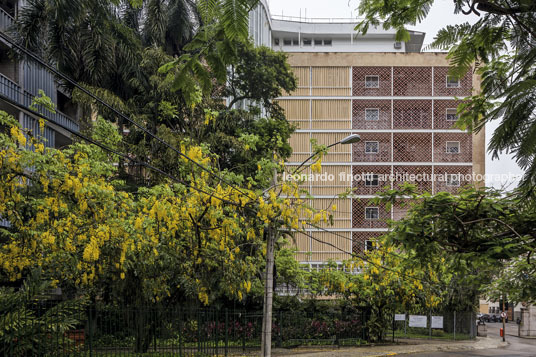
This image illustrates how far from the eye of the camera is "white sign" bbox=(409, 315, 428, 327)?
114 feet

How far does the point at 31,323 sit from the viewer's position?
1189 cm

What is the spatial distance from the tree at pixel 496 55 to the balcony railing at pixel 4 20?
21.9 m

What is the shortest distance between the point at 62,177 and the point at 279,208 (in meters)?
5.86

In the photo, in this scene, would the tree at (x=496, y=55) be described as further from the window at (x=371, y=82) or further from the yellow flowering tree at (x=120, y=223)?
the window at (x=371, y=82)

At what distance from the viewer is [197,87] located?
386 cm

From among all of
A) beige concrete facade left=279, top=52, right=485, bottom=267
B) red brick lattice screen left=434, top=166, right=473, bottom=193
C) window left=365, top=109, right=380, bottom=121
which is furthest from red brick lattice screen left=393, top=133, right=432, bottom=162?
window left=365, top=109, right=380, bottom=121

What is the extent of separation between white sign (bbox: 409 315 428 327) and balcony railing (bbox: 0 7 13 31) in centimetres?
2490

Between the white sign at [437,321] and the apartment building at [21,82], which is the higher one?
the apartment building at [21,82]

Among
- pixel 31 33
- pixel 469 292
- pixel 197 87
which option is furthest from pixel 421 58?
pixel 197 87

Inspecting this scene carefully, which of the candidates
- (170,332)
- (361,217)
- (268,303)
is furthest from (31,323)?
(361,217)

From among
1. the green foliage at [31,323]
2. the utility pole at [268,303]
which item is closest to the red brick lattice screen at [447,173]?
the utility pole at [268,303]

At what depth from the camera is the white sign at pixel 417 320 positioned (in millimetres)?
34688

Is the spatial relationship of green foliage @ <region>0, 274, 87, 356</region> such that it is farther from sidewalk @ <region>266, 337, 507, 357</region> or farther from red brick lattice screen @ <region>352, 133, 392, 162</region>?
red brick lattice screen @ <region>352, 133, 392, 162</region>

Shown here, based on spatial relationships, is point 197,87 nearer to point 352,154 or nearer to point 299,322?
point 299,322
